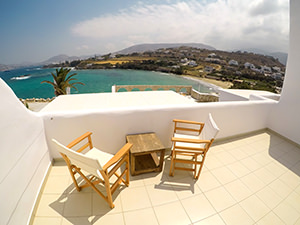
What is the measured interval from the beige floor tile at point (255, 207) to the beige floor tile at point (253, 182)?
0.57 feet

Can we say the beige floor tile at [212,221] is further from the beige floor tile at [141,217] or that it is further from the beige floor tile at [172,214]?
the beige floor tile at [141,217]

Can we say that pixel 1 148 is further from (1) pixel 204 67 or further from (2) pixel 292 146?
(1) pixel 204 67

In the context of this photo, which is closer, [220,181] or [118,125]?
[220,181]

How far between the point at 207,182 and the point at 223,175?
1.20 ft

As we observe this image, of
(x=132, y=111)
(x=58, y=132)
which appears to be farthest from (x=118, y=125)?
(x=58, y=132)

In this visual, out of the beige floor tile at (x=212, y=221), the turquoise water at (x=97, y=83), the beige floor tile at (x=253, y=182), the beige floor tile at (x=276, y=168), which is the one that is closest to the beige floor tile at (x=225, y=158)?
the beige floor tile at (x=253, y=182)

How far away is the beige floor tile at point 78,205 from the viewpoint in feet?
5.24

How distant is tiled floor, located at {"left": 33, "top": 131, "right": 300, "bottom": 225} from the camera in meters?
1.59

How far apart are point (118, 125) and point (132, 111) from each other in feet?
1.15

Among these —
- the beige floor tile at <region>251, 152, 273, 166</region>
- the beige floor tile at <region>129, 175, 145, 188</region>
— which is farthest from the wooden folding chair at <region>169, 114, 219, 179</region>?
the beige floor tile at <region>251, 152, 273, 166</region>

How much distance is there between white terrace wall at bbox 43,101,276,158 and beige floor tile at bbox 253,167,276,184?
38.1 inches

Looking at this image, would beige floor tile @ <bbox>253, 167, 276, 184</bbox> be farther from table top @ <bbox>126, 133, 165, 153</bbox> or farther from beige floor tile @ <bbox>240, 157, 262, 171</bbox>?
table top @ <bbox>126, 133, 165, 153</bbox>

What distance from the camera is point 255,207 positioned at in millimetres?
1795

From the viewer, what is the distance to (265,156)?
2.82m
